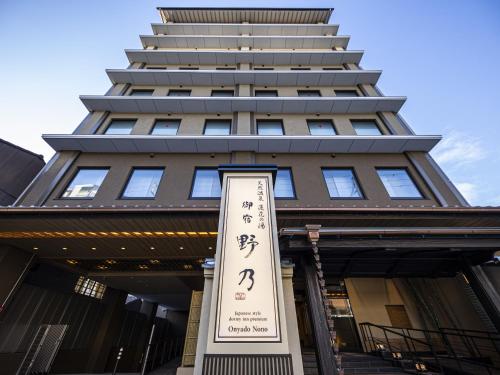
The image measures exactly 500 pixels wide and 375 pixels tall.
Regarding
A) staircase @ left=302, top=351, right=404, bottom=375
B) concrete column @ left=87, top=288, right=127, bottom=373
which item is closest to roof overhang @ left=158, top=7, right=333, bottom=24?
concrete column @ left=87, top=288, right=127, bottom=373

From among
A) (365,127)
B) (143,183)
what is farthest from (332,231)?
(365,127)

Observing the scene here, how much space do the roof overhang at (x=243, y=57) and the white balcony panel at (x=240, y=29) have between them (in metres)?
3.86

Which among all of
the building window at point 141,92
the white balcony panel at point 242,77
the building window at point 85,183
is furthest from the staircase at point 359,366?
the building window at point 141,92

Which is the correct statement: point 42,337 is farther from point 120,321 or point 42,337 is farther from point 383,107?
point 383,107

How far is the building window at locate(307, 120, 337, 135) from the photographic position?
11.0 meters

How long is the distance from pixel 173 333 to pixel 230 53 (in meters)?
24.6

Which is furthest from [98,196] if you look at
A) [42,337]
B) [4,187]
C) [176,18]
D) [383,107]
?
[176,18]

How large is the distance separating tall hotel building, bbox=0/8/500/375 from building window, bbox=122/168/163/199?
79 mm

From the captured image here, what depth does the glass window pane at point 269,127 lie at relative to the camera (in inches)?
435

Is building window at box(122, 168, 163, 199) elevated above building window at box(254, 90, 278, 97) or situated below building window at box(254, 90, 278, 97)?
below

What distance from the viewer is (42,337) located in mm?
9430

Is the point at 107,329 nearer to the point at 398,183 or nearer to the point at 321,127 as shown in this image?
the point at 321,127

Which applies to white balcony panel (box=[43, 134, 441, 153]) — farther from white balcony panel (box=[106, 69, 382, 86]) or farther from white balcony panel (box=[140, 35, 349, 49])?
white balcony panel (box=[140, 35, 349, 49])

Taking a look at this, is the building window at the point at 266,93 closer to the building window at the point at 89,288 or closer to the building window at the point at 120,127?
the building window at the point at 120,127
